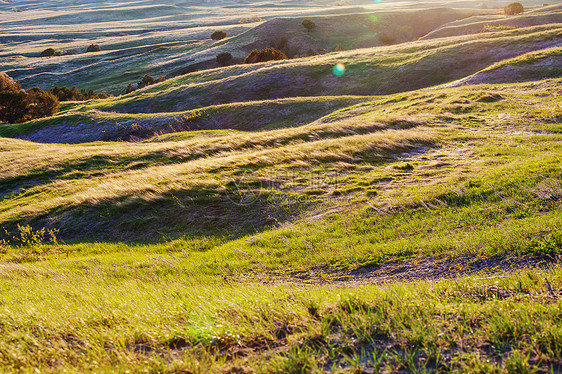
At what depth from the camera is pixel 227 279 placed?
9.00 metres

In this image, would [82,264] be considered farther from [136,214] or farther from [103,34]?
[103,34]

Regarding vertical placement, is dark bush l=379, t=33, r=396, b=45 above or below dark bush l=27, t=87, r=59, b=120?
above

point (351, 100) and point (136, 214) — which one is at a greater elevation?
point (351, 100)

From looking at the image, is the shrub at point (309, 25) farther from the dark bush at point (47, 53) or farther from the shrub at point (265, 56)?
the dark bush at point (47, 53)

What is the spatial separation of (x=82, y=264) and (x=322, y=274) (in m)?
8.35

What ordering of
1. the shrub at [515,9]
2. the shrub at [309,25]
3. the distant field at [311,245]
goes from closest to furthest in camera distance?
the distant field at [311,245], the shrub at [309,25], the shrub at [515,9]

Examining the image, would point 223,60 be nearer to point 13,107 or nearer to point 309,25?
point 309,25

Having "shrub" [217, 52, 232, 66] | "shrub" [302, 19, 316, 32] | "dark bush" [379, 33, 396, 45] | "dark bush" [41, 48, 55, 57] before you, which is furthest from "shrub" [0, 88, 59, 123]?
"dark bush" [379, 33, 396, 45]

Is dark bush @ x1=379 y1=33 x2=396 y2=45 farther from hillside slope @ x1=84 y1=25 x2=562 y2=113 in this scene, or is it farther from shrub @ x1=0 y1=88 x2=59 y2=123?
shrub @ x1=0 y1=88 x2=59 y2=123

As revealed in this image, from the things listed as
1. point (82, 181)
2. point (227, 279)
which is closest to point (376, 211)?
point (227, 279)

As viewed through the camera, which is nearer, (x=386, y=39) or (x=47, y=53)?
(x=386, y=39)

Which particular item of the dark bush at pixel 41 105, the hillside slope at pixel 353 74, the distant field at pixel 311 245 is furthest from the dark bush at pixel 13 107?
the distant field at pixel 311 245

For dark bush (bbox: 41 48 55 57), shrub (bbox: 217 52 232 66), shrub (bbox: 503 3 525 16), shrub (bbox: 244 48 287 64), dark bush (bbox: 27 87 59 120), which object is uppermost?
dark bush (bbox: 41 48 55 57)

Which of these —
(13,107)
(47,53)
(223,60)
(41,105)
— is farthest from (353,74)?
(47,53)
